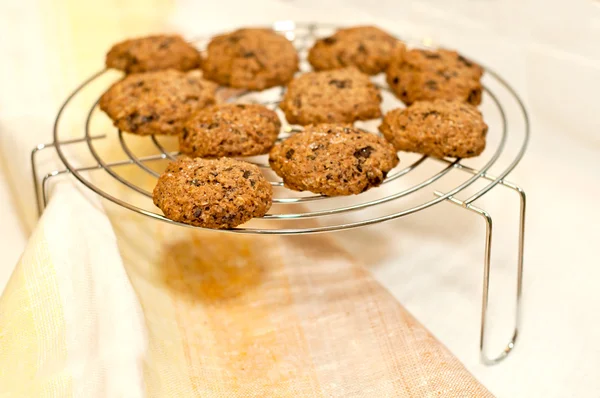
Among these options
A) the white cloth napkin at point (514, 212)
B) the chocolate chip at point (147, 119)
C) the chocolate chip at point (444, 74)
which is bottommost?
the white cloth napkin at point (514, 212)

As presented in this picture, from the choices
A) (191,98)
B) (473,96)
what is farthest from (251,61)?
(473,96)

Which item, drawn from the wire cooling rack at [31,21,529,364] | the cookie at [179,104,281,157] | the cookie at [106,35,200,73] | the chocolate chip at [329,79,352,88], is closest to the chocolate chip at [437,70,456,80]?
the wire cooling rack at [31,21,529,364]

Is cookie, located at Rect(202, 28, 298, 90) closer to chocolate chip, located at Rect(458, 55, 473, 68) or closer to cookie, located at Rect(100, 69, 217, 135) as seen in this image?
cookie, located at Rect(100, 69, 217, 135)

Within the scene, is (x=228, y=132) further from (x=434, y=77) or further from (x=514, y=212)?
(x=514, y=212)

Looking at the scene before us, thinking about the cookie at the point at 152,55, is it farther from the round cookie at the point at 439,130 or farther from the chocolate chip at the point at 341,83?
the round cookie at the point at 439,130

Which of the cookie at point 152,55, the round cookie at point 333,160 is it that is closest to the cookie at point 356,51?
the cookie at point 152,55

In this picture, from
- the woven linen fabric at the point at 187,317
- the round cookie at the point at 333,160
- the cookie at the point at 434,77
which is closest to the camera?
the woven linen fabric at the point at 187,317
